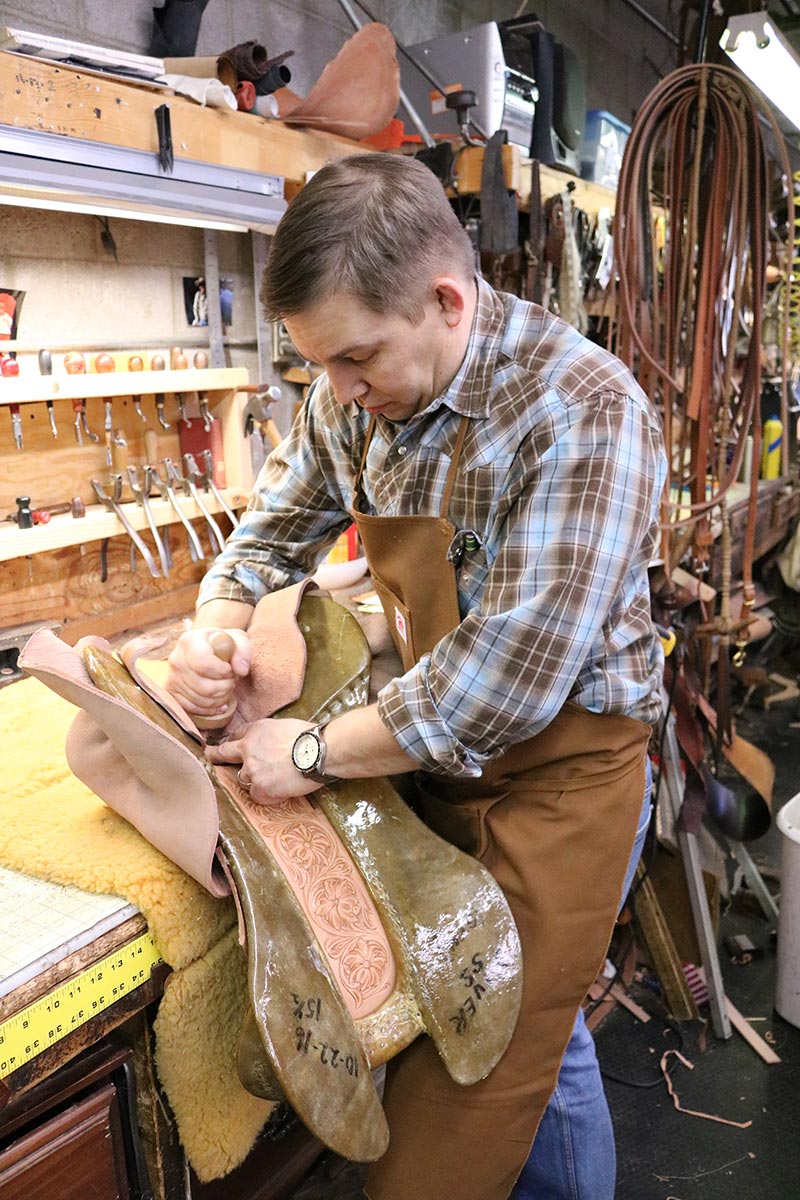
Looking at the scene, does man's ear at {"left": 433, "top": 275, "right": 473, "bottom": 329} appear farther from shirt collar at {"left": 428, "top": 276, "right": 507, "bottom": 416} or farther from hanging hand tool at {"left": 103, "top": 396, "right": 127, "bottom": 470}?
hanging hand tool at {"left": 103, "top": 396, "right": 127, "bottom": 470}

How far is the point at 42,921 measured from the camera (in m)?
1.06

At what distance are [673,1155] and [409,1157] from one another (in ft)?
3.46


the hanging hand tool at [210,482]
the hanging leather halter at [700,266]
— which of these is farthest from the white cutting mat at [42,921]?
the hanging leather halter at [700,266]

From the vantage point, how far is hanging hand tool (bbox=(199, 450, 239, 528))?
96.5 inches

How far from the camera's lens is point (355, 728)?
1.24 meters

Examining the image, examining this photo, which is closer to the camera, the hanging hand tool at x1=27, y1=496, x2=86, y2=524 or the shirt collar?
the shirt collar

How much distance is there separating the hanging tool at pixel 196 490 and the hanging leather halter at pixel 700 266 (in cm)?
116

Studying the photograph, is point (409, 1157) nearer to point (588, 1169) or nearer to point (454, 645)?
point (588, 1169)

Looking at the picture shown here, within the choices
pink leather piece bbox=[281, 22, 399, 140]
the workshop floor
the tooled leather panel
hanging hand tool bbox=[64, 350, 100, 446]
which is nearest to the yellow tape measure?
the tooled leather panel

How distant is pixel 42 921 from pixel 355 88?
2262mm

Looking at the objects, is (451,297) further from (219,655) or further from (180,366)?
(180,366)

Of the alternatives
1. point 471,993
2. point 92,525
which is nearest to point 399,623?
point 471,993

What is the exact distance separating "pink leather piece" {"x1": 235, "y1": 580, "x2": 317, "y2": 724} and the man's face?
1.15 ft

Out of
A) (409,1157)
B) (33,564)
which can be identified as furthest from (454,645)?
(33,564)
